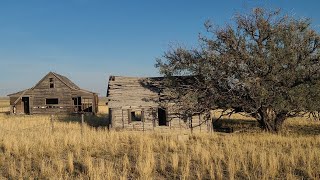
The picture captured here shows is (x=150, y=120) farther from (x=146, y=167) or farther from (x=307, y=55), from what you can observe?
(x=146, y=167)

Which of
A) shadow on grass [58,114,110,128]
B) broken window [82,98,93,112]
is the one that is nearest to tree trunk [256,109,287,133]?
shadow on grass [58,114,110,128]

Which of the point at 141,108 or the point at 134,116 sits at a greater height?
the point at 141,108

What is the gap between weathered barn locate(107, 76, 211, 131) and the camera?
942 inches

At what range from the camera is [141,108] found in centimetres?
2450

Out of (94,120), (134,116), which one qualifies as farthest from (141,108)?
(94,120)

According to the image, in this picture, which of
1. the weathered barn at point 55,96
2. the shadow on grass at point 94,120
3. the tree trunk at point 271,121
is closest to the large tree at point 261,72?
the tree trunk at point 271,121

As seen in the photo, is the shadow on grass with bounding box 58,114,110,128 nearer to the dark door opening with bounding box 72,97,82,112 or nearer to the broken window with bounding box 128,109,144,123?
the broken window with bounding box 128,109,144,123

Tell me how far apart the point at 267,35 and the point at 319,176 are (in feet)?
39.5

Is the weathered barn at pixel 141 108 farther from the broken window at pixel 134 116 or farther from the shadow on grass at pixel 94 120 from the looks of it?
the shadow on grass at pixel 94 120

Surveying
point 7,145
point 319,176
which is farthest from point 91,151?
point 319,176

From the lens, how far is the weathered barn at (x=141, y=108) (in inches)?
942

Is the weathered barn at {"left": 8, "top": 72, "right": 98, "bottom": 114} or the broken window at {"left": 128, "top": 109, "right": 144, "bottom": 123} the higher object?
the weathered barn at {"left": 8, "top": 72, "right": 98, "bottom": 114}

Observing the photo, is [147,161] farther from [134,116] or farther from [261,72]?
[134,116]

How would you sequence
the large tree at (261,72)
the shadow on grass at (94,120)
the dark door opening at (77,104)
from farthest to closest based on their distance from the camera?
the dark door opening at (77,104) → the shadow on grass at (94,120) → the large tree at (261,72)
